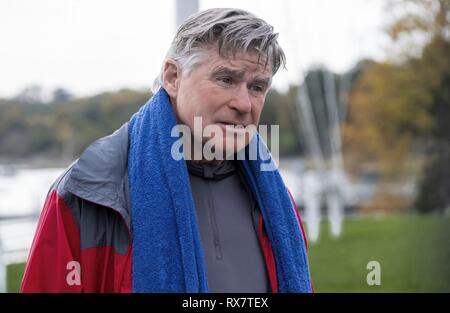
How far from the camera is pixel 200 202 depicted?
62.1 inches

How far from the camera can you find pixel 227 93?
4.91 feet

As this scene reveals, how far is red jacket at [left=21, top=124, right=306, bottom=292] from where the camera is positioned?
144 centimetres

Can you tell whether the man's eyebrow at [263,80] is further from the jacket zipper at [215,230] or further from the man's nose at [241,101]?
the jacket zipper at [215,230]

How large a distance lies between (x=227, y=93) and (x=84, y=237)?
1.54ft

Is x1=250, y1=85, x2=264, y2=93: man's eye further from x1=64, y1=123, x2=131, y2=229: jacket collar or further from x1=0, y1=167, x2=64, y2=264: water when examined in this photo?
x1=0, y1=167, x2=64, y2=264: water

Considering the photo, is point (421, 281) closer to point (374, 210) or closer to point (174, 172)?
point (174, 172)

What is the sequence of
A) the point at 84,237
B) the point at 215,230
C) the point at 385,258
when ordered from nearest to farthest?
the point at 84,237 → the point at 215,230 → the point at 385,258

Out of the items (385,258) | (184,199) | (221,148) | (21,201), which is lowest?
(385,258)

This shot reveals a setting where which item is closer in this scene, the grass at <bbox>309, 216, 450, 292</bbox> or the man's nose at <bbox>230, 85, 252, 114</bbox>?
the man's nose at <bbox>230, 85, 252, 114</bbox>

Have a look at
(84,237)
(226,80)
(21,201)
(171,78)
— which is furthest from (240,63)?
(21,201)

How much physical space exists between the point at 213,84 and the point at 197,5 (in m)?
0.81

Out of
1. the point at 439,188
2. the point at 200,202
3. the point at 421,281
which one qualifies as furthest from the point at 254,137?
the point at 439,188

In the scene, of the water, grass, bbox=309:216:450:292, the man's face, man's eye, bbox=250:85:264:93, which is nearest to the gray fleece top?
the man's face

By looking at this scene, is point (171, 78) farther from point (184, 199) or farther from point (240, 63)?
point (184, 199)
